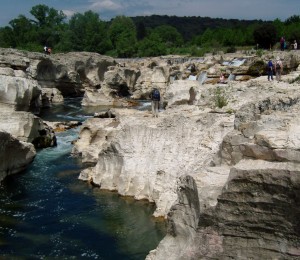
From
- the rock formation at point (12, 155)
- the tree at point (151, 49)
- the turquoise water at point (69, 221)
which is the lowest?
the turquoise water at point (69, 221)

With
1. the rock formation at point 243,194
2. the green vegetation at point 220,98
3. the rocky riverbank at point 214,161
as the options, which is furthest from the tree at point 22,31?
the rock formation at point 243,194

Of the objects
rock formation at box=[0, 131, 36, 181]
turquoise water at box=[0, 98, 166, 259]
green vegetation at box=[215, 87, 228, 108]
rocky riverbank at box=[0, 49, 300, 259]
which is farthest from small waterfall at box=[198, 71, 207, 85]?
rock formation at box=[0, 131, 36, 181]

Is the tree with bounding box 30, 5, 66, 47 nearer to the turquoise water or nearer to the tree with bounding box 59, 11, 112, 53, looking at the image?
the tree with bounding box 59, 11, 112, 53

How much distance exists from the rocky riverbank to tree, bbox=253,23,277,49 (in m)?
29.9

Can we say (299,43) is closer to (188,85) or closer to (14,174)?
(188,85)

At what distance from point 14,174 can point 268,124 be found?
1492 cm

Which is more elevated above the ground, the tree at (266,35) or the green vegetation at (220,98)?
the tree at (266,35)

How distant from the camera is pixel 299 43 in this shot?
58.2m

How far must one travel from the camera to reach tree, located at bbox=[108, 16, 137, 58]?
3457 inches

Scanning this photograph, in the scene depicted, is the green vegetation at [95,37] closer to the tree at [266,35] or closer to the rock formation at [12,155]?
the tree at [266,35]

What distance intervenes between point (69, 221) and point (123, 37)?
8444 cm

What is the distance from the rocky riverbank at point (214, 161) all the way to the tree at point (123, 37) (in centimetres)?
4969

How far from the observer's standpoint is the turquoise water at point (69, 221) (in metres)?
14.0

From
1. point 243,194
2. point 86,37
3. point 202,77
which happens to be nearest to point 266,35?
point 202,77
